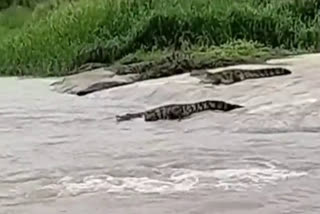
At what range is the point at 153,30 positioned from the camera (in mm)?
16562

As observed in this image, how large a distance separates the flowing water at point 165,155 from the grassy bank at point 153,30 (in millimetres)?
4649

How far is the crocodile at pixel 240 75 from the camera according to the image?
11102mm

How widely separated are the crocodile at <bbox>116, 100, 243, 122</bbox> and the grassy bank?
5527 mm

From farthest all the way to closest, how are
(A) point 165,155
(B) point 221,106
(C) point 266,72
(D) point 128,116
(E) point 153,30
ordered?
(E) point 153,30 → (C) point 266,72 → (D) point 128,116 → (B) point 221,106 → (A) point 165,155

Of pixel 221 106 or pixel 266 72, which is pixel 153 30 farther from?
pixel 221 106

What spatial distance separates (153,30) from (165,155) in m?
9.38

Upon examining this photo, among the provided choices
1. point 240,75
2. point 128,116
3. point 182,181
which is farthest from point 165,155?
point 240,75

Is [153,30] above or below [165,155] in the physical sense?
below

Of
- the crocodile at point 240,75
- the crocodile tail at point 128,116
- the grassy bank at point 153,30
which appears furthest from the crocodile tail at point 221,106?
the grassy bank at point 153,30

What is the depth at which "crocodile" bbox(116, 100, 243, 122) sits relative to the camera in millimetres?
9516

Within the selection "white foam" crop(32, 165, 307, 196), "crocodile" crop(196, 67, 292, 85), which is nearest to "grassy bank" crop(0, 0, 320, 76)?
"crocodile" crop(196, 67, 292, 85)

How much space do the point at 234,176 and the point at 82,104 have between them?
17.4 feet

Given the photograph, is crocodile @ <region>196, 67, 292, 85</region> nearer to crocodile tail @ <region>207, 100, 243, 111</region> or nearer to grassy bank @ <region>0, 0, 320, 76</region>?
crocodile tail @ <region>207, 100, 243, 111</region>

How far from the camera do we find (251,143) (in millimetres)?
7820
